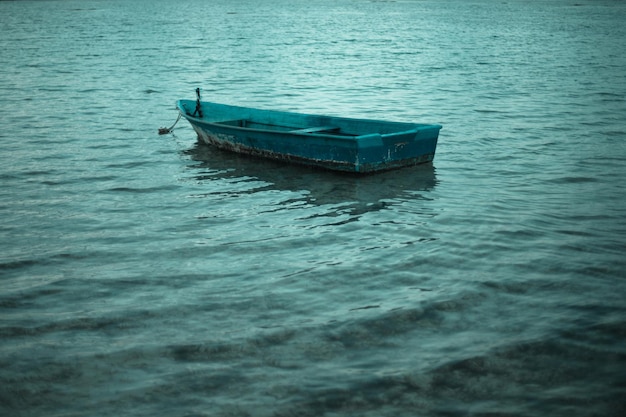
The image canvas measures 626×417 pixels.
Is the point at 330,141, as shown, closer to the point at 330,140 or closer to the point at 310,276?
the point at 330,140

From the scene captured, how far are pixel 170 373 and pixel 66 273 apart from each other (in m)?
3.22

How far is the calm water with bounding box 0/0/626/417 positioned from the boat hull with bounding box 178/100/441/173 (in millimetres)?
341

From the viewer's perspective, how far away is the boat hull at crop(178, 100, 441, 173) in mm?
13344

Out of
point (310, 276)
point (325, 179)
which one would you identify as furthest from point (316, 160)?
point (310, 276)

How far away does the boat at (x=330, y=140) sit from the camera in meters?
13.3

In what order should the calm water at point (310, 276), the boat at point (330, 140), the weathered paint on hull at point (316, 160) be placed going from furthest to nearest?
1. the weathered paint on hull at point (316, 160)
2. the boat at point (330, 140)
3. the calm water at point (310, 276)

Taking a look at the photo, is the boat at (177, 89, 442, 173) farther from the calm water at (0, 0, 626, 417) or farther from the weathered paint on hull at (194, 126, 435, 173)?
the calm water at (0, 0, 626, 417)

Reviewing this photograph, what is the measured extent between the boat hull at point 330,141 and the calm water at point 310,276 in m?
0.34

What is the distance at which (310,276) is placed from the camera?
8.56 meters

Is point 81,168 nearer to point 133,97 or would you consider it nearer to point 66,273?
point 66,273

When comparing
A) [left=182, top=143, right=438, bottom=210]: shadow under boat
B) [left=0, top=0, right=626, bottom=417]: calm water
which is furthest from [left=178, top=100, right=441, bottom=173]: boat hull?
[left=0, top=0, right=626, bottom=417]: calm water

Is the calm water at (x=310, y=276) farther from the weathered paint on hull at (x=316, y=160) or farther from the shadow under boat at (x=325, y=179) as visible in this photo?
the weathered paint on hull at (x=316, y=160)

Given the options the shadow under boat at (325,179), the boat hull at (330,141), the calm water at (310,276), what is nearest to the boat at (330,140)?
the boat hull at (330,141)

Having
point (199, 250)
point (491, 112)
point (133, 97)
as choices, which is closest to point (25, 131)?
point (133, 97)
